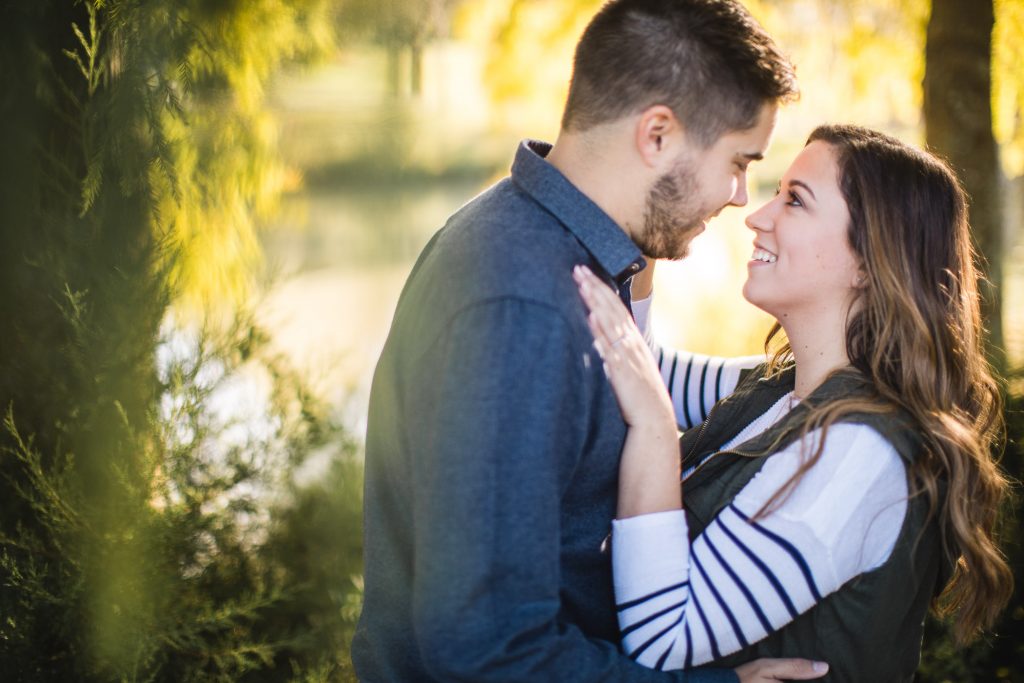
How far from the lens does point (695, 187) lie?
5.51 ft

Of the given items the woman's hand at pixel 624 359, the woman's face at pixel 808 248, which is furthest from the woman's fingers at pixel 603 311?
the woman's face at pixel 808 248

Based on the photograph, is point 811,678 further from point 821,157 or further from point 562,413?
point 821,157

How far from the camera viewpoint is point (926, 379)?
1817 millimetres

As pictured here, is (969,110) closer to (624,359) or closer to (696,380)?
(696,380)

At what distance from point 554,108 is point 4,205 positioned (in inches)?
121

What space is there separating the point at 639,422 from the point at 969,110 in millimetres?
2394

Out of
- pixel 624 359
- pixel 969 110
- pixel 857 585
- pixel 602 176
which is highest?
pixel 969 110

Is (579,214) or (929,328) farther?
(929,328)

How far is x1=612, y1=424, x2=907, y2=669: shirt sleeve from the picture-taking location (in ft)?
5.27

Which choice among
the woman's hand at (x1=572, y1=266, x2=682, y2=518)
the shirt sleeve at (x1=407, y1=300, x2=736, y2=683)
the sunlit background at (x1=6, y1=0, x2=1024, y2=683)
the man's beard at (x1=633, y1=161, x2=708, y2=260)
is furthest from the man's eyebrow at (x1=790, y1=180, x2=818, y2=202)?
the shirt sleeve at (x1=407, y1=300, x2=736, y2=683)

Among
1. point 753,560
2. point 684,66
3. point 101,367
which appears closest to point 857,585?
point 753,560

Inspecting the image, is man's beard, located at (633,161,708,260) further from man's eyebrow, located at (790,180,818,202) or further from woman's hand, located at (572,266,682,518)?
man's eyebrow, located at (790,180,818,202)

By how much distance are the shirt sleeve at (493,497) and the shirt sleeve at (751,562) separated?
0.27 m

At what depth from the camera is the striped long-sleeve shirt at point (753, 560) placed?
63.3 inches
